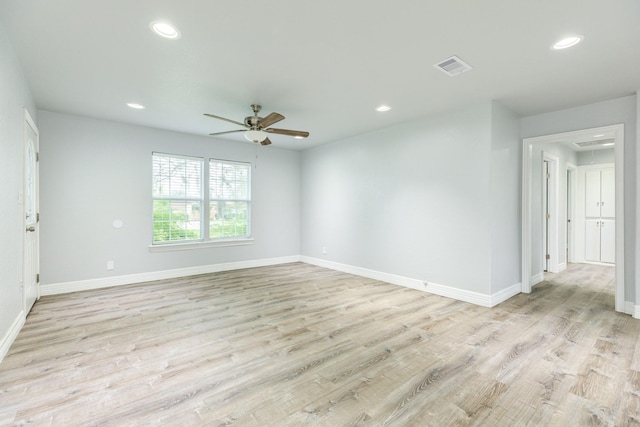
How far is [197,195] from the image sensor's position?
5.58m

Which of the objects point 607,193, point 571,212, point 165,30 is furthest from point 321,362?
point 607,193

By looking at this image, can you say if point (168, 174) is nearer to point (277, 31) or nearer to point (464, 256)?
point (277, 31)

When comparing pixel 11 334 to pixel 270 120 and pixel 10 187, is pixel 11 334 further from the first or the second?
pixel 270 120

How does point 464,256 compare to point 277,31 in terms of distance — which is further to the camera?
point 464,256

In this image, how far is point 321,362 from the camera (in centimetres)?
237

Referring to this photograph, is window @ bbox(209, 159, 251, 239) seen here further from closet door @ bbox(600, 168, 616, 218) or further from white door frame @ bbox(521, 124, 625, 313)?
closet door @ bbox(600, 168, 616, 218)

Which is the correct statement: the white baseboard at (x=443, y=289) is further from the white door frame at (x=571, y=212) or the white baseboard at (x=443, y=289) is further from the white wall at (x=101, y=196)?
the white door frame at (x=571, y=212)

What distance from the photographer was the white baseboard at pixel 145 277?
4.27 m

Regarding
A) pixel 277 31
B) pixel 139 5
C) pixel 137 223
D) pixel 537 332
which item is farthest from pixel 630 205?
pixel 137 223

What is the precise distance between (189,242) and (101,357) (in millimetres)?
3127

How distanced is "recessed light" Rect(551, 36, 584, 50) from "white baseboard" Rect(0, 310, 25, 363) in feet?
16.6

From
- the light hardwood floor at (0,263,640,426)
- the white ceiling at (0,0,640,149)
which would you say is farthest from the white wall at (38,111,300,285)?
the light hardwood floor at (0,263,640,426)

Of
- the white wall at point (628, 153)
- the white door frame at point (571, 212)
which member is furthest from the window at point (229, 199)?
the white door frame at point (571, 212)

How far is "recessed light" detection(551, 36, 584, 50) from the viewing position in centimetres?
232
